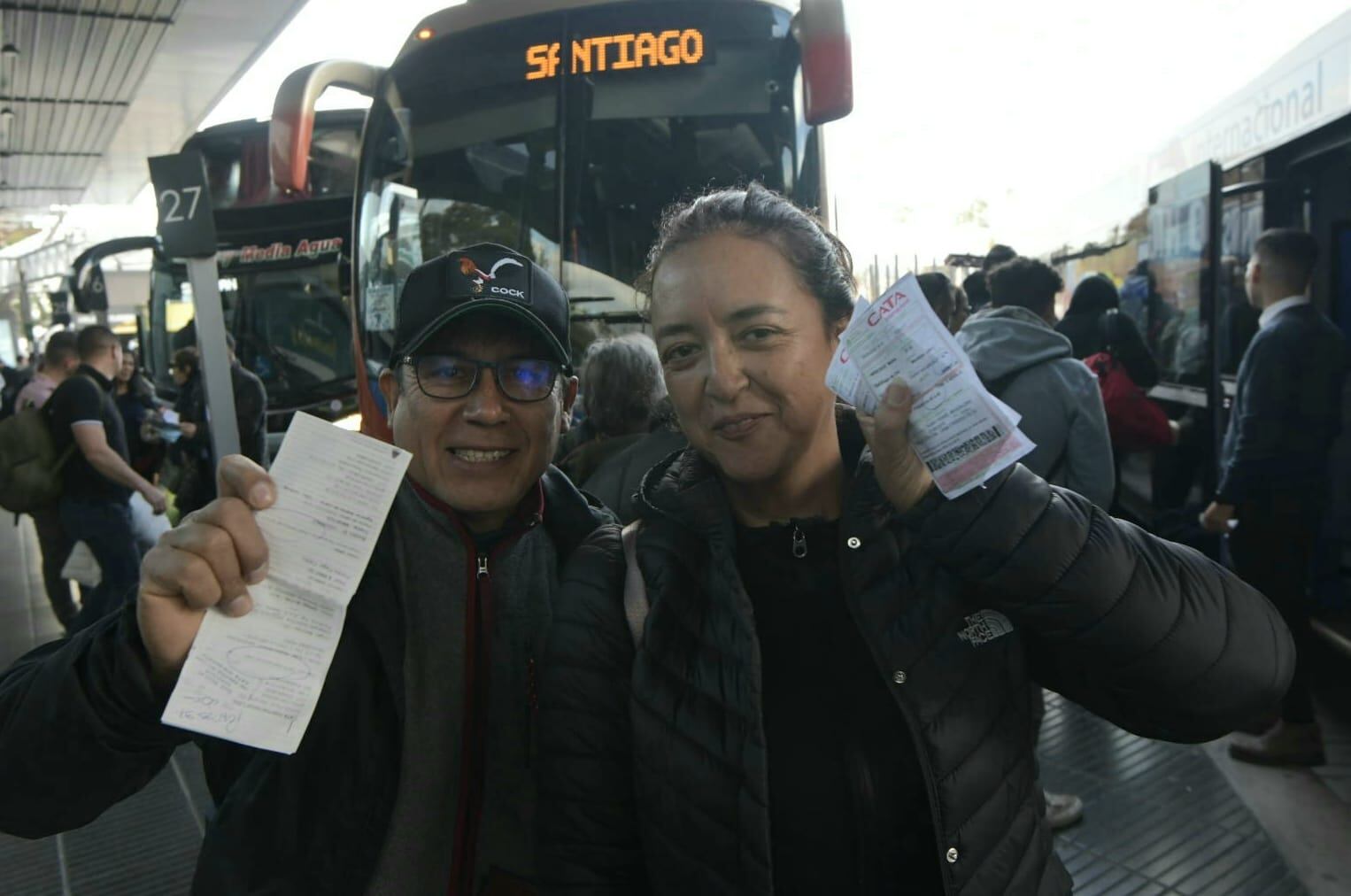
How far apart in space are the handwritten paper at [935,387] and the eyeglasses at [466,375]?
1.97ft

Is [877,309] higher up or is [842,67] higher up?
[842,67]

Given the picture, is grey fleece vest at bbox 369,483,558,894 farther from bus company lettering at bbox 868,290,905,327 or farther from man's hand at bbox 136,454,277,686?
bus company lettering at bbox 868,290,905,327

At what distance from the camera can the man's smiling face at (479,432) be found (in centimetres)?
174

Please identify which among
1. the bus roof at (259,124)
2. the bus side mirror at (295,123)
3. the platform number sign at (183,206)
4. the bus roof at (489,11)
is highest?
the bus roof at (259,124)

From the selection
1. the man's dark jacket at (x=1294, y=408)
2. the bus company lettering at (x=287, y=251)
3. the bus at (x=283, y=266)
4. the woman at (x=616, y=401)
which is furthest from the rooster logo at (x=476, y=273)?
the bus company lettering at (x=287, y=251)

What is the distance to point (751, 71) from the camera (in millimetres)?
5465

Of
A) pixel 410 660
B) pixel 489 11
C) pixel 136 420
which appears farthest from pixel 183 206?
pixel 136 420

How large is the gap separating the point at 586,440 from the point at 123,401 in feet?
21.0

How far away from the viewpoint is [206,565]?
1320mm

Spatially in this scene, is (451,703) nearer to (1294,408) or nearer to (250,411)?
(1294,408)

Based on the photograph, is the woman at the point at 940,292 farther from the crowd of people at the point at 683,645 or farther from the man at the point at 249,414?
the man at the point at 249,414

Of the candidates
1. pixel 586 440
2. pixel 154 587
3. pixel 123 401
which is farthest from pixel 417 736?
pixel 123 401

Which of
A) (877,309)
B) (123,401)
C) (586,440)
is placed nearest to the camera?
(877,309)

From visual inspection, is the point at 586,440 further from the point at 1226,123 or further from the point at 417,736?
the point at 1226,123
